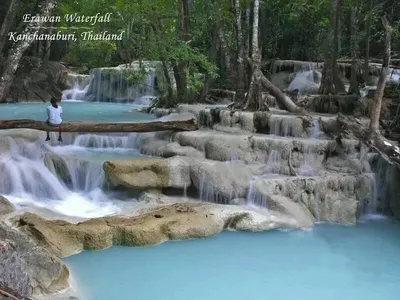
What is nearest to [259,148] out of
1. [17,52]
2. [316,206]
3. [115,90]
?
[316,206]

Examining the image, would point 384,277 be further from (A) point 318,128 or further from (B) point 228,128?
(B) point 228,128

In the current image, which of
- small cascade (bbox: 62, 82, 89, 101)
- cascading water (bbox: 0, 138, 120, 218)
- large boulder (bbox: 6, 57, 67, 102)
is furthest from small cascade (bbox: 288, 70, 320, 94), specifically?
large boulder (bbox: 6, 57, 67, 102)

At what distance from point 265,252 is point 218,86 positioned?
11644 mm

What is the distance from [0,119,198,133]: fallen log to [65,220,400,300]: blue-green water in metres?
3.54

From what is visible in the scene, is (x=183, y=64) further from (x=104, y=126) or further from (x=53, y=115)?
(x=53, y=115)

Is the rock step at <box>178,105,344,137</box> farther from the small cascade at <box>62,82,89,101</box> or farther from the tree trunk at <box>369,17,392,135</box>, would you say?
the small cascade at <box>62,82,89,101</box>

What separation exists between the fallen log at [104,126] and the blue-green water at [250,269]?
11.6 feet

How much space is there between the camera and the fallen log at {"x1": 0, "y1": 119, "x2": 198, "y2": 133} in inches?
396

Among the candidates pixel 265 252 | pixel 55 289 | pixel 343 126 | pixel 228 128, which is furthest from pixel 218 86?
pixel 55 289

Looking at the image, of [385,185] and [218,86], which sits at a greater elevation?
[218,86]

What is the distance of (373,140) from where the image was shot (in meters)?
8.35

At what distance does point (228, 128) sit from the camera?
35.5 ft

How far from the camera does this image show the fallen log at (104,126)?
10.1 m

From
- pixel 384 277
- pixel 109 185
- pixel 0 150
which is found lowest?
pixel 384 277
